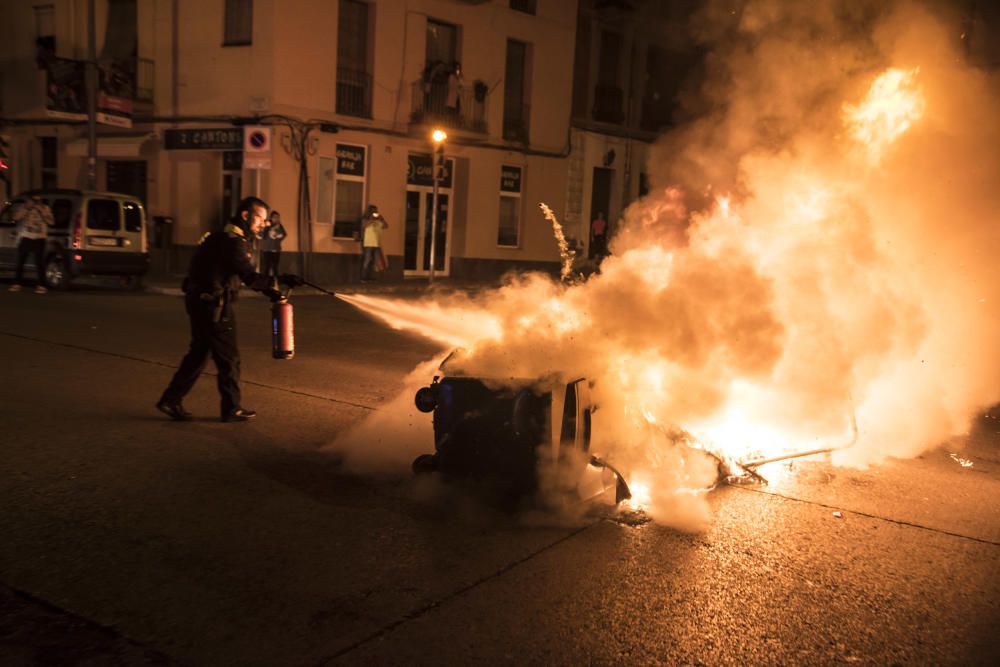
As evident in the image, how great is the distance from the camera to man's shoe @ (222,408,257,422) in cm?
687

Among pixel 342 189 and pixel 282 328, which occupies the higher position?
pixel 342 189

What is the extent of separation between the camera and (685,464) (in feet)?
18.5

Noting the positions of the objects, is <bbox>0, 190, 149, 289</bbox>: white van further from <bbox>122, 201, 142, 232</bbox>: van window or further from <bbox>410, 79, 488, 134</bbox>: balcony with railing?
<bbox>410, 79, 488, 134</bbox>: balcony with railing

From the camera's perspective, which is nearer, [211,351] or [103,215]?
[211,351]

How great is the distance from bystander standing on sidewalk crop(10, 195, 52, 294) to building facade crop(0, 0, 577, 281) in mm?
4772

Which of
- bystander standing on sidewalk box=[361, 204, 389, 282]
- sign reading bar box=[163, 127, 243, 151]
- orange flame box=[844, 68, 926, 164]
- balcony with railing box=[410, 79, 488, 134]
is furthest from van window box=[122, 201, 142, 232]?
orange flame box=[844, 68, 926, 164]

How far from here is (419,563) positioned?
415cm

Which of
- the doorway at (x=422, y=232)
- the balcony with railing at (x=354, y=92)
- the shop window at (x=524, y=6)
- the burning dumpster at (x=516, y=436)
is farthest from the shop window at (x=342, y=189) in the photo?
the burning dumpster at (x=516, y=436)

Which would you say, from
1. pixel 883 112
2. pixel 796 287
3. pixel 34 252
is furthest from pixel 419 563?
pixel 34 252

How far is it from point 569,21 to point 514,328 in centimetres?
2406

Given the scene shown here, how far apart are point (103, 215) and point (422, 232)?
975cm

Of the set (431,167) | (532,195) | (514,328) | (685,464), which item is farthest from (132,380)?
(532,195)

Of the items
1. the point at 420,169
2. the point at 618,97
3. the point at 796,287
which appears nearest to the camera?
the point at 796,287

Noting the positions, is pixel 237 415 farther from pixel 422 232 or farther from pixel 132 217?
pixel 422 232
